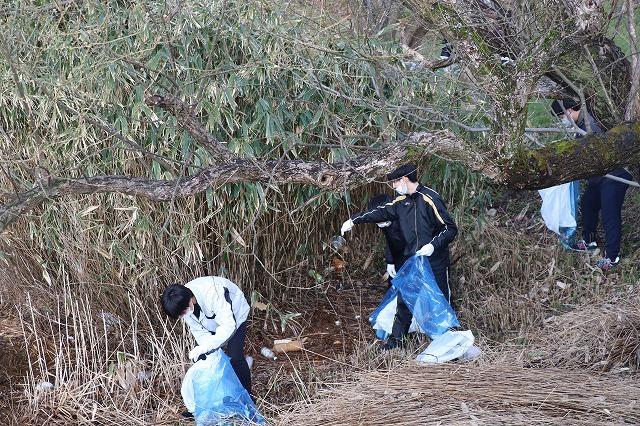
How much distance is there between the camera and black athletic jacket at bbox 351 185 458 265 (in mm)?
6527

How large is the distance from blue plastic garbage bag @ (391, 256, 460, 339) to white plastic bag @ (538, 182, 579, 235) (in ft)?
5.97

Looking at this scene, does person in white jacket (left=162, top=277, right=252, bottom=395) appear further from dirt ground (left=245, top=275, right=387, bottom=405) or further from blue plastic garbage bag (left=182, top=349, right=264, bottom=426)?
dirt ground (left=245, top=275, right=387, bottom=405)

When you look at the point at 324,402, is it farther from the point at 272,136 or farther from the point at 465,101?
the point at 465,101

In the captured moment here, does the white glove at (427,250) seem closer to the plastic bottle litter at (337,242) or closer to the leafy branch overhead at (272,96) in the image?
the leafy branch overhead at (272,96)

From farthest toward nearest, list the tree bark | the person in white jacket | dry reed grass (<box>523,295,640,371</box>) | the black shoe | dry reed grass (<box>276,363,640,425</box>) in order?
the black shoe, dry reed grass (<box>523,295,640,371</box>), the person in white jacket, the tree bark, dry reed grass (<box>276,363,640,425</box>)

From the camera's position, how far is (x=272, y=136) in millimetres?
6660

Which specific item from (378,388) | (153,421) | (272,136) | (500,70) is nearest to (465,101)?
(272,136)

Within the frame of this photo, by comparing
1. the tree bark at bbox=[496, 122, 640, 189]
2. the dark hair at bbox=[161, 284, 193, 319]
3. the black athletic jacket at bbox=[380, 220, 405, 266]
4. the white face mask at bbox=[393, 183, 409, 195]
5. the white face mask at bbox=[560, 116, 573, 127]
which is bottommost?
the black athletic jacket at bbox=[380, 220, 405, 266]

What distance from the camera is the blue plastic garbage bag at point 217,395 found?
5699 millimetres

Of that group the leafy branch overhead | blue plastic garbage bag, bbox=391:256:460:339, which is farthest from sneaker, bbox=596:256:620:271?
blue plastic garbage bag, bbox=391:256:460:339

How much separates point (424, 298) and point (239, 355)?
137cm

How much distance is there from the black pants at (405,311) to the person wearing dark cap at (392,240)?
10.0 inches

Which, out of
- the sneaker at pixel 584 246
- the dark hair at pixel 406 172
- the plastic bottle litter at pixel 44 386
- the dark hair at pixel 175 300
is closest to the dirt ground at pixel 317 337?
the dark hair at pixel 175 300

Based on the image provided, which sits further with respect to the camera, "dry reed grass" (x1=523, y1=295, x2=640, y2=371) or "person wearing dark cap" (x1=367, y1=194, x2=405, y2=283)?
"person wearing dark cap" (x1=367, y1=194, x2=405, y2=283)
